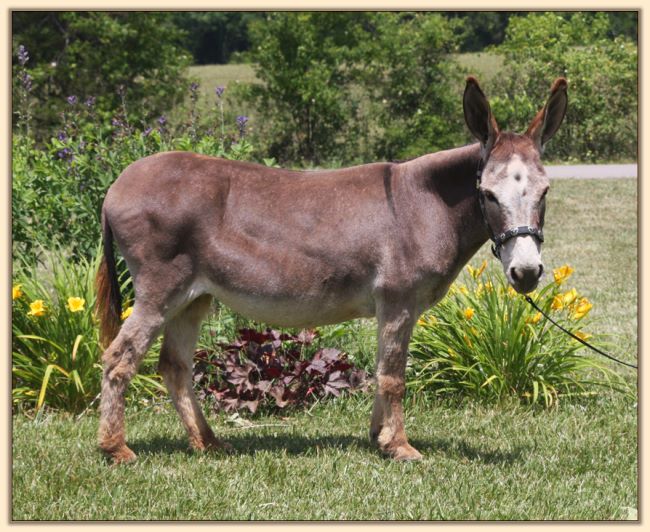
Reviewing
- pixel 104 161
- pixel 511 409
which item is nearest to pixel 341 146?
pixel 104 161

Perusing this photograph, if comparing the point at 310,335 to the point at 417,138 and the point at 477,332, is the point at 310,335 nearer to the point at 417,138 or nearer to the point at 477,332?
the point at 477,332

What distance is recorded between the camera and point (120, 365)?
4.82 m

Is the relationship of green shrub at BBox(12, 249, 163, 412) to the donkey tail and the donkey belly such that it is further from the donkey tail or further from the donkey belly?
the donkey belly

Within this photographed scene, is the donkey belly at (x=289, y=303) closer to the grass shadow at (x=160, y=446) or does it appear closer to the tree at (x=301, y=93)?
the grass shadow at (x=160, y=446)

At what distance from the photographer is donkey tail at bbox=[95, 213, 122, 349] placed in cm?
503

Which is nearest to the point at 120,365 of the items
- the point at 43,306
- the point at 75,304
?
the point at 75,304

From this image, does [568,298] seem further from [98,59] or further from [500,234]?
[98,59]

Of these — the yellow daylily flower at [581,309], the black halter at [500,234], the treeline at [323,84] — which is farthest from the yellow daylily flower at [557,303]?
the treeline at [323,84]

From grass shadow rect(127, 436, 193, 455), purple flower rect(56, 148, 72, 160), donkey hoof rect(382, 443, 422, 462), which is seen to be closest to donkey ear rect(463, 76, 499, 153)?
donkey hoof rect(382, 443, 422, 462)

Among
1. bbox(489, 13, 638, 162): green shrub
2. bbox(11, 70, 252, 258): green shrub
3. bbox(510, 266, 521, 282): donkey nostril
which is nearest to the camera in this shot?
bbox(510, 266, 521, 282): donkey nostril

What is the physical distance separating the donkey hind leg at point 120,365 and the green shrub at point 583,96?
1506 cm

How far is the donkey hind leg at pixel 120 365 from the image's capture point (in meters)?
4.82

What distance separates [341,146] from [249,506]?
14640mm

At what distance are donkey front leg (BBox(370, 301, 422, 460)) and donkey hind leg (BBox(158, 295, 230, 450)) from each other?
3.03 ft
